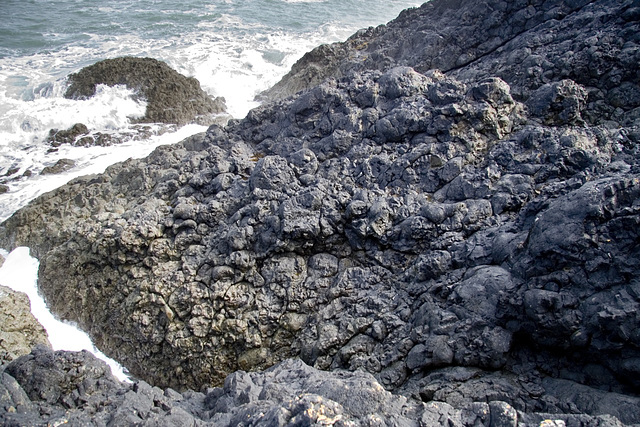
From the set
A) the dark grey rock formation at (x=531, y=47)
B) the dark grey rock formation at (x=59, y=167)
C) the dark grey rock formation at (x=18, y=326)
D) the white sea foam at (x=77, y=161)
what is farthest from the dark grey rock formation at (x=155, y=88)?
the dark grey rock formation at (x=18, y=326)

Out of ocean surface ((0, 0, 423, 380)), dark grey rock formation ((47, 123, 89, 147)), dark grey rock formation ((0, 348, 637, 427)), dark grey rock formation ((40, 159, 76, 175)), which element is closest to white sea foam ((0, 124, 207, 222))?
ocean surface ((0, 0, 423, 380))

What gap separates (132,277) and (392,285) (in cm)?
524

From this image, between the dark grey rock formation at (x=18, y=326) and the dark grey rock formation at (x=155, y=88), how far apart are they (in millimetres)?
12516

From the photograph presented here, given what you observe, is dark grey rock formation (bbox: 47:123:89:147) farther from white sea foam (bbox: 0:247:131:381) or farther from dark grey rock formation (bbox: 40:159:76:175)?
white sea foam (bbox: 0:247:131:381)

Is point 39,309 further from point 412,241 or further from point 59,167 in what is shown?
point 59,167

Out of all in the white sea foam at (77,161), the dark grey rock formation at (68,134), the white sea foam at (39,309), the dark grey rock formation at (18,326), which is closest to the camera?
the dark grey rock formation at (18,326)

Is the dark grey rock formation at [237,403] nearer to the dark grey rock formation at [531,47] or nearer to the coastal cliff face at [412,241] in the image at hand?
the coastal cliff face at [412,241]

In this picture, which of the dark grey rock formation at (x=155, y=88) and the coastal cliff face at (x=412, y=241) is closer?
the coastal cliff face at (x=412, y=241)

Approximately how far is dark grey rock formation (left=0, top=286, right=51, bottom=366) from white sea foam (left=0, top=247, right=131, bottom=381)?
182 millimetres

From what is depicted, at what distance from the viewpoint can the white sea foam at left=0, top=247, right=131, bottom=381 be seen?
8.21 meters

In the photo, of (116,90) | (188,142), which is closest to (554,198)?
(188,142)

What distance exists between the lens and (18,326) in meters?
8.40

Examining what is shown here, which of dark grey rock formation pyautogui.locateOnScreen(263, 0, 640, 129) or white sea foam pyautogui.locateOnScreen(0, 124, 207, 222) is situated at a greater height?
dark grey rock formation pyautogui.locateOnScreen(263, 0, 640, 129)

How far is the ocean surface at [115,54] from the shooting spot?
16.6 metres
